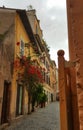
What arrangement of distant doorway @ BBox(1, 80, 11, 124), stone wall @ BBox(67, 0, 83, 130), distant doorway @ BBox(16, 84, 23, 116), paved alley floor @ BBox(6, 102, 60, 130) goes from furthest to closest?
distant doorway @ BBox(16, 84, 23, 116), distant doorway @ BBox(1, 80, 11, 124), paved alley floor @ BBox(6, 102, 60, 130), stone wall @ BBox(67, 0, 83, 130)

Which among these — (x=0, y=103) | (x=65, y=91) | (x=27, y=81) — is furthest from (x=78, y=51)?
(x=27, y=81)

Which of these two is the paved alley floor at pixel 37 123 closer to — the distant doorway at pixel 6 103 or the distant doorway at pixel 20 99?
the distant doorway at pixel 6 103

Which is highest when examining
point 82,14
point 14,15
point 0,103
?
point 14,15

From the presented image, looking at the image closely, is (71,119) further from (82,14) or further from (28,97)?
(28,97)

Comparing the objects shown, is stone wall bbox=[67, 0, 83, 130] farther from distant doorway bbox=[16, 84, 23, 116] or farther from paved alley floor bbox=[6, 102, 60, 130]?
distant doorway bbox=[16, 84, 23, 116]

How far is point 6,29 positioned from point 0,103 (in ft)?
16.4

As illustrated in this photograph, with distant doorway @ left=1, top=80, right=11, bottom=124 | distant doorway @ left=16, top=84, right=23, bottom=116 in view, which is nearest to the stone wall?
distant doorway @ left=1, top=80, right=11, bottom=124

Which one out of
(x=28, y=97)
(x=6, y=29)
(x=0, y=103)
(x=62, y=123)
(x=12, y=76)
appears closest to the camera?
(x=62, y=123)

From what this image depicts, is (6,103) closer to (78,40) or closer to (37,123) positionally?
(37,123)

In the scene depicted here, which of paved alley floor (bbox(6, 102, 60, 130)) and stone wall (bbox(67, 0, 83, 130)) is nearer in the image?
stone wall (bbox(67, 0, 83, 130))

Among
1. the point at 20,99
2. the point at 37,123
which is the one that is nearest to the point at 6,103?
the point at 37,123

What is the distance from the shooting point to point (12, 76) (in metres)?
10.8

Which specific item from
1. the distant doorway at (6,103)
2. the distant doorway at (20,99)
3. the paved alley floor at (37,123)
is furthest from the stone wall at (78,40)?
the distant doorway at (20,99)

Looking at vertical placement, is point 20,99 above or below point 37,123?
above
